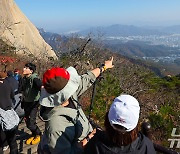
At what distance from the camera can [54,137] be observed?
178cm

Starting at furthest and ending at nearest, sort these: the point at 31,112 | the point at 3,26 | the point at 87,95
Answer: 1. the point at 3,26
2. the point at 87,95
3. the point at 31,112

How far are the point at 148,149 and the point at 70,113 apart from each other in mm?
606

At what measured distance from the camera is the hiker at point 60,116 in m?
1.80

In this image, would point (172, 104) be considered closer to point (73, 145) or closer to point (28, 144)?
point (28, 144)

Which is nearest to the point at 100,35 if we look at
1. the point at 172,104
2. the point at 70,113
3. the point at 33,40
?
the point at 172,104

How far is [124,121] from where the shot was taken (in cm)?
158

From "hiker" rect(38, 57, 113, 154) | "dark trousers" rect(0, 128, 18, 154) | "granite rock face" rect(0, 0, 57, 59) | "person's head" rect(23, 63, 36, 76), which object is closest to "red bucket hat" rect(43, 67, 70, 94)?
"hiker" rect(38, 57, 113, 154)

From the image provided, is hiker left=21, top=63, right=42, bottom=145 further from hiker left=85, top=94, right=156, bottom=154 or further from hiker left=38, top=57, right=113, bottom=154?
hiker left=85, top=94, right=156, bottom=154

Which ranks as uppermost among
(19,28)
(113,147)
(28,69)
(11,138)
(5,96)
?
(113,147)

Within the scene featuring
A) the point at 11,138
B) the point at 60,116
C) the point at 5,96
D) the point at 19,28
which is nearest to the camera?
the point at 60,116

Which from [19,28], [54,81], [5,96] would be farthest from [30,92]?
[19,28]

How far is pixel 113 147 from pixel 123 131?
12 centimetres

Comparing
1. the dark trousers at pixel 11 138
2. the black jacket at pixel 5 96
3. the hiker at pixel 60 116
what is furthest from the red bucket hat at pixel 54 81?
the dark trousers at pixel 11 138

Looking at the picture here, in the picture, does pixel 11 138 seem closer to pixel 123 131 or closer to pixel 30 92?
pixel 30 92
